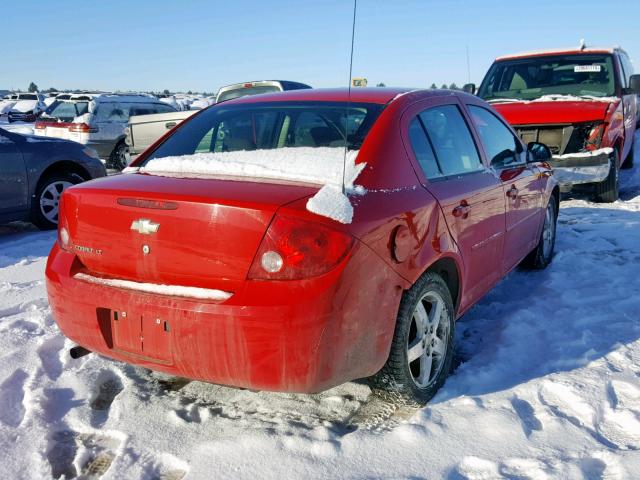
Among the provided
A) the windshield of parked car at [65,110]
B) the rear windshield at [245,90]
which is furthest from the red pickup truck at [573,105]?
the windshield of parked car at [65,110]

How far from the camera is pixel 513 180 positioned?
4.14 metres

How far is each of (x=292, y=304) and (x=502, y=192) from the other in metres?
2.05

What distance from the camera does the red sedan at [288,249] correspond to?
7.89ft

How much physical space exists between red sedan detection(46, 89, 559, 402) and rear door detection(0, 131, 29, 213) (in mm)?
3870

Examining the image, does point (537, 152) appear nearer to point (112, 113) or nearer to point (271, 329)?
point (271, 329)

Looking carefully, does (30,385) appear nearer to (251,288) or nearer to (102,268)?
(102,268)

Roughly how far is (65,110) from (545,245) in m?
12.8

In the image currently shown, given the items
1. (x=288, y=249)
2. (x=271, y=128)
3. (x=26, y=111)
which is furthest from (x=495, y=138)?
(x=26, y=111)

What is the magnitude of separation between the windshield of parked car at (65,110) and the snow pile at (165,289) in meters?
12.5

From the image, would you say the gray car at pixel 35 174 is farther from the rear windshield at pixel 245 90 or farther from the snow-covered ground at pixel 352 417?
the rear windshield at pixel 245 90

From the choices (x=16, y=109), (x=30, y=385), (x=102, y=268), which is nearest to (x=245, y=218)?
(x=102, y=268)

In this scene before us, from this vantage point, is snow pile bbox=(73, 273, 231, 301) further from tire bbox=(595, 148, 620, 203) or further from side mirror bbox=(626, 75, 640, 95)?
side mirror bbox=(626, 75, 640, 95)

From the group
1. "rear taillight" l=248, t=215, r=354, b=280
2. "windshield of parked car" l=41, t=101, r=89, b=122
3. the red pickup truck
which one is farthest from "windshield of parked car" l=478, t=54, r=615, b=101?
"windshield of parked car" l=41, t=101, r=89, b=122

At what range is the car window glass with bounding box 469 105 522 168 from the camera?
400 centimetres
